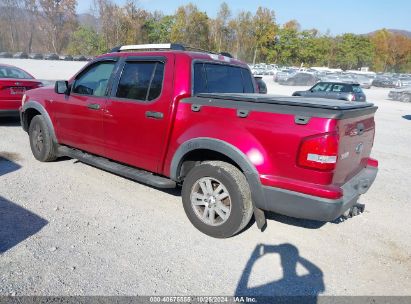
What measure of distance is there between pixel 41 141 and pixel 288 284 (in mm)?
4546

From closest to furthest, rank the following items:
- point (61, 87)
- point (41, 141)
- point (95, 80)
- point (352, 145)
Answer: point (352, 145) < point (95, 80) < point (61, 87) < point (41, 141)

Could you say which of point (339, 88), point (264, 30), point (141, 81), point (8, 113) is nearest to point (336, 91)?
point (339, 88)

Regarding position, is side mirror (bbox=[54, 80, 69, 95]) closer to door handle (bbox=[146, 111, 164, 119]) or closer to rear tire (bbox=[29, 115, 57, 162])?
rear tire (bbox=[29, 115, 57, 162])

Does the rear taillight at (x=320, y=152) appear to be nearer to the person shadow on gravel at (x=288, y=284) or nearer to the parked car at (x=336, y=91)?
the person shadow on gravel at (x=288, y=284)

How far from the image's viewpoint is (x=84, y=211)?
4078 mm

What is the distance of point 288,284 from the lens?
294 centimetres

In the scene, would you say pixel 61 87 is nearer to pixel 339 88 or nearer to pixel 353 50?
pixel 339 88

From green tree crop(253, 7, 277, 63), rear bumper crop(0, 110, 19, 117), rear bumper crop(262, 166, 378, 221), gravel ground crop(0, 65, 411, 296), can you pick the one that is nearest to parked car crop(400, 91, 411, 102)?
gravel ground crop(0, 65, 411, 296)

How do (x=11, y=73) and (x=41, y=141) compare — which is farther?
(x=11, y=73)

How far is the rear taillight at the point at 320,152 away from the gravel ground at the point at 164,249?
3.30ft

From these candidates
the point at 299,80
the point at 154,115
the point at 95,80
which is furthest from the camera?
the point at 299,80

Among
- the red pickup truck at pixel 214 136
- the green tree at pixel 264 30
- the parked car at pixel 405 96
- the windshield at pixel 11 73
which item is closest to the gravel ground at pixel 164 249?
the red pickup truck at pixel 214 136

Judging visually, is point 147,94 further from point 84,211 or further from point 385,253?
point 385,253

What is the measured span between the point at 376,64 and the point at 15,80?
3908 inches
